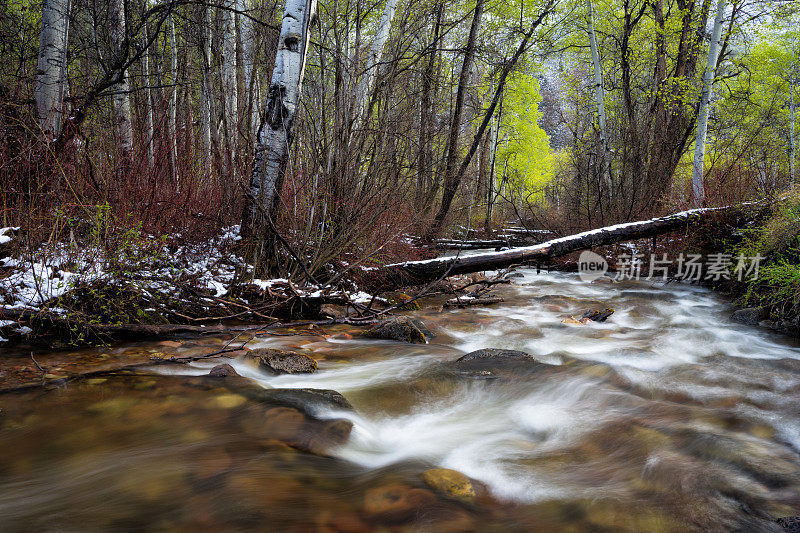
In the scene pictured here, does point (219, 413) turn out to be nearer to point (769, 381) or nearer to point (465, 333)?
point (465, 333)

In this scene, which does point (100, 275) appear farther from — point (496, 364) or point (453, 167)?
point (453, 167)

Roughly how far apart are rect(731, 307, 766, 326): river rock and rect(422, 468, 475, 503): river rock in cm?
534

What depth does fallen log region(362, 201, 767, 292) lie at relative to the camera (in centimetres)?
611

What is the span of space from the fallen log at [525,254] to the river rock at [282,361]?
2.25 metres

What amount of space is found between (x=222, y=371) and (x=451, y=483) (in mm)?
1912

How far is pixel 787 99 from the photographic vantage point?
25.6 meters

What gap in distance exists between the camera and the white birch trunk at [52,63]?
15.4 ft

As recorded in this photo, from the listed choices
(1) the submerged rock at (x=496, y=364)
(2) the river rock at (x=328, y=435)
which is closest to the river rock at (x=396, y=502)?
(2) the river rock at (x=328, y=435)

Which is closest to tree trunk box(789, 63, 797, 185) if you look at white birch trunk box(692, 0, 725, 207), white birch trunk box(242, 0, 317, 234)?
white birch trunk box(692, 0, 725, 207)

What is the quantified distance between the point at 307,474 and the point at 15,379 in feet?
7.25

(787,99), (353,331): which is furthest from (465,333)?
(787,99)

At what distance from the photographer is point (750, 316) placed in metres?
5.84

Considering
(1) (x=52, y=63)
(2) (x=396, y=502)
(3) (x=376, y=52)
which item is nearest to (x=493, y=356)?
(2) (x=396, y=502)

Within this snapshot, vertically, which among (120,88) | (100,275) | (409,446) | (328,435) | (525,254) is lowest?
(409,446)
